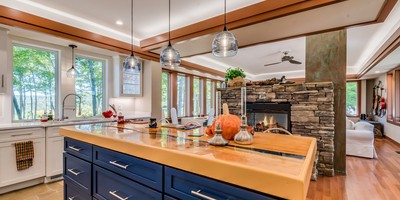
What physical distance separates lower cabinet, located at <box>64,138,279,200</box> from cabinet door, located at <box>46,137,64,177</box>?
1.45 meters

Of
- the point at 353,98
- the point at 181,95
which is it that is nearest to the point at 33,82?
the point at 181,95

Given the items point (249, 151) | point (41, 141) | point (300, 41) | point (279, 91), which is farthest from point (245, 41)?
point (41, 141)

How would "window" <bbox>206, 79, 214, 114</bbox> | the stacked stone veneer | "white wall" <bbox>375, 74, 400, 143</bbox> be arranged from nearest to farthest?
the stacked stone veneer, "white wall" <bbox>375, 74, 400, 143</bbox>, "window" <bbox>206, 79, 214, 114</bbox>

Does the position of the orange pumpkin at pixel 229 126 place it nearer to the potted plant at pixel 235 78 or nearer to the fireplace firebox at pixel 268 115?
the fireplace firebox at pixel 268 115

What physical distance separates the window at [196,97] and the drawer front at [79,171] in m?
5.69

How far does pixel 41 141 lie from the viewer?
312 cm

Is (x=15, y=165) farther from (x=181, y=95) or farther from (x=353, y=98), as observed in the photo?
(x=353, y=98)

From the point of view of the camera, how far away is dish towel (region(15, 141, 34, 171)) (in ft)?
9.37

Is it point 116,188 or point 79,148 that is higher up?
point 79,148

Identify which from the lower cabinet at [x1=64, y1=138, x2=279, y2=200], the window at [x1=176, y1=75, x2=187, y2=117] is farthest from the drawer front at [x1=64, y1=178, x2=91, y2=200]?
the window at [x1=176, y1=75, x2=187, y2=117]

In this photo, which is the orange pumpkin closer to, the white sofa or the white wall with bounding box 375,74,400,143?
the white sofa

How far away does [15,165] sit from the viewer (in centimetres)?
287

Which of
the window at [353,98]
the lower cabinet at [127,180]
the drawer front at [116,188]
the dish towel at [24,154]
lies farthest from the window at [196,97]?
the window at [353,98]

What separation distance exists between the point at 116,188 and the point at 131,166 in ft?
0.88
